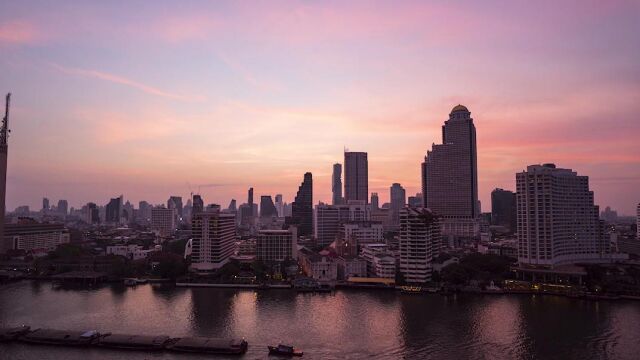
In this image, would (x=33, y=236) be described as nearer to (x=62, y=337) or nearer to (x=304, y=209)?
(x=304, y=209)

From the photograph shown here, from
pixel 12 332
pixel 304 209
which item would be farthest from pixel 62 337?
pixel 304 209

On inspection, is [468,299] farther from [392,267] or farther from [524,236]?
[524,236]

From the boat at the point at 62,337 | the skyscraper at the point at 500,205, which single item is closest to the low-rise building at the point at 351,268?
the boat at the point at 62,337

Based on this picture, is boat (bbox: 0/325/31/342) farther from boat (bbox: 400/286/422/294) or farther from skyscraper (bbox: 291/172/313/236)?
skyscraper (bbox: 291/172/313/236)

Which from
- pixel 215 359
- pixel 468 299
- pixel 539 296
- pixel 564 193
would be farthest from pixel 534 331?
pixel 564 193

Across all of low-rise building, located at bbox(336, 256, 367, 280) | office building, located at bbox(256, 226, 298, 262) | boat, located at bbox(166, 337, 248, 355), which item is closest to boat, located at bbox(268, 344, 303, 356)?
boat, located at bbox(166, 337, 248, 355)

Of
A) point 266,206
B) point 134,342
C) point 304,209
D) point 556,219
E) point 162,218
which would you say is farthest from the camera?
point 266,206
